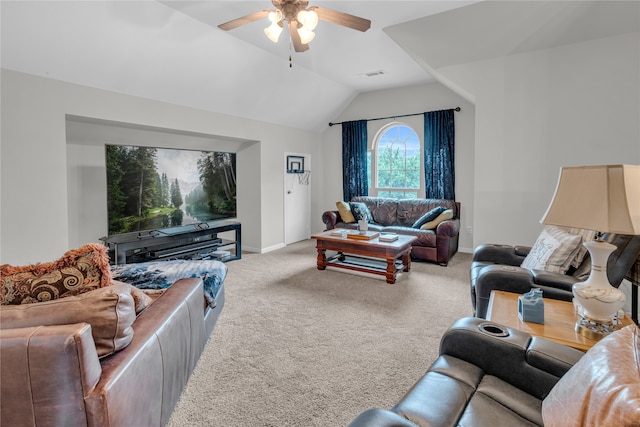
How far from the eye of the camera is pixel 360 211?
5.60 metres

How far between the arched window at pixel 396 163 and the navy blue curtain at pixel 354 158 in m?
0.21

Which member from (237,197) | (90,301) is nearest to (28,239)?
(90,301)

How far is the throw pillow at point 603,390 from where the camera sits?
64 cm

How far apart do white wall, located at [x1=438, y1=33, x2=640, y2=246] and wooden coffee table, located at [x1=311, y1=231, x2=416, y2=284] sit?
96 cm

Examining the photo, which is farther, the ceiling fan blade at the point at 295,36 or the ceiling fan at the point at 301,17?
the ceiling fan blade at the point at 295,36

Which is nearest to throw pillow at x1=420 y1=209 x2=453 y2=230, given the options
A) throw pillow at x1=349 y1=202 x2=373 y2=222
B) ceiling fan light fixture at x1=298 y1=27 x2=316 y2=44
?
throw pillow at x1=349 y1=202 x2=373 y2=222

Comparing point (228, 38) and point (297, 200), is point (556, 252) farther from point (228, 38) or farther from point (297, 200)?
point (297, 200)

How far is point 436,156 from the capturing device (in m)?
5.59

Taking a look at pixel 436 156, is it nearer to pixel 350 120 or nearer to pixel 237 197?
pixel 350 120

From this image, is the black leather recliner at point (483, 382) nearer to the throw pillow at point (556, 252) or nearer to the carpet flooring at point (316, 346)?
the carpet flooring at point (316, 346)

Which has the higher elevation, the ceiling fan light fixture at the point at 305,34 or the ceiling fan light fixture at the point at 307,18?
the ceiling fan light fixture at the point at 307,18

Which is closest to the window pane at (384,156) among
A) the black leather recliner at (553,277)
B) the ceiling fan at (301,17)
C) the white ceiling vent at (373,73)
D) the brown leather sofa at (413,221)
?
the brown leather sofa at (413,221)

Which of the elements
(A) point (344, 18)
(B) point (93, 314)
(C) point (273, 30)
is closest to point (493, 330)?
(B) point (93, 314)

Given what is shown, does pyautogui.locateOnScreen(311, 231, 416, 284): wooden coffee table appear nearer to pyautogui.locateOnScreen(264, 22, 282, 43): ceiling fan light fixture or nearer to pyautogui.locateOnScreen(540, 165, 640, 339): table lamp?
pyautogui.locateOnScreen(540, 165, 640, 339): table lamp
